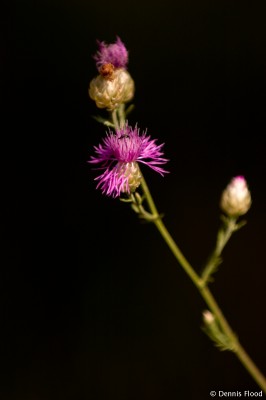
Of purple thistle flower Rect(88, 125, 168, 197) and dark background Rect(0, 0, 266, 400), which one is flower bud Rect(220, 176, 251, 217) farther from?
dark background Rect(0, 0, 266, 400)

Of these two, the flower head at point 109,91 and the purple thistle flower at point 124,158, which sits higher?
the flower head at point 109,91

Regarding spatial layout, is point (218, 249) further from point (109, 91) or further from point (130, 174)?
point (109, 91)

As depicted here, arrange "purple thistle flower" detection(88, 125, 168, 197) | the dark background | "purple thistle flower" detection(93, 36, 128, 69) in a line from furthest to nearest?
the dark background → "purple thistle flower" detection(93, 36, 128, 69) → "purple thistle flower" detection(88, 125, 168, 197)

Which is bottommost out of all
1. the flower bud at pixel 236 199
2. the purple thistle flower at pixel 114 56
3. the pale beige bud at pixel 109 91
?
the flower bud at pixel 236 199

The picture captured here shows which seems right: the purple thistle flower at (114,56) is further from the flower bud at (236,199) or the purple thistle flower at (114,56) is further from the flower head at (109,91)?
the flower bud at (236,199)

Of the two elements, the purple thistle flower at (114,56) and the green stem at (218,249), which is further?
the purple thistle flower at (114,56)

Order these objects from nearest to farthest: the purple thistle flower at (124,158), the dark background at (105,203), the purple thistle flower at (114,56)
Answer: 1. the purple thistle flower at (124,158)
2. the purple thistle flower at (114,56)
3. the dark background at (105,203)

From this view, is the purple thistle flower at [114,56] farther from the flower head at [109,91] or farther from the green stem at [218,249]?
the green stem at [218,249]

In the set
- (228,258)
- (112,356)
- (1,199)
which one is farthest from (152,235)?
(1,199)

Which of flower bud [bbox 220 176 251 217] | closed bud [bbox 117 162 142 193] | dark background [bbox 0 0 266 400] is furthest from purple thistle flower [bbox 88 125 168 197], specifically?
dark background [bbox 0 0 266 400]

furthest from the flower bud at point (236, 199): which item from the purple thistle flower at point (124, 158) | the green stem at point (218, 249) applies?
the purple thistle flower at point (124, 158)

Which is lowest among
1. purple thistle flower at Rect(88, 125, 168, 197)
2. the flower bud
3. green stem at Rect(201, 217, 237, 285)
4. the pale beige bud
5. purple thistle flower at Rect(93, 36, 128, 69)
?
green stem at Rect(201, 217, 237, 285)

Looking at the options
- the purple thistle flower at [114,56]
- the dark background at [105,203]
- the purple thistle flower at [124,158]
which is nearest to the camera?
the purple thistle flower at [124,158]
